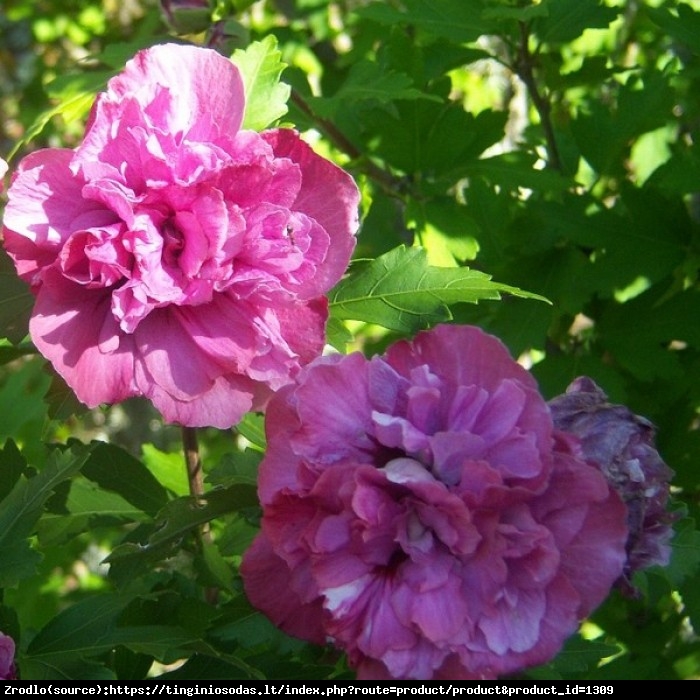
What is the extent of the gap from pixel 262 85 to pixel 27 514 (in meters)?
0.55

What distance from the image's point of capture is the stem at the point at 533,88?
184 cm

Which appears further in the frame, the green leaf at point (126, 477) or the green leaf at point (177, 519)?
the green leaf at point (126, 477)

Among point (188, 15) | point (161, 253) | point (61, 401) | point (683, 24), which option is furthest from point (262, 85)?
point (683, 24)

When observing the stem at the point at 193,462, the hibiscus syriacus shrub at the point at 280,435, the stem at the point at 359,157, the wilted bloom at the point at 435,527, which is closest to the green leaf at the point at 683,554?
the hibiscus syriacus shrub at the point at 280,435

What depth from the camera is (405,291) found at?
121 cm

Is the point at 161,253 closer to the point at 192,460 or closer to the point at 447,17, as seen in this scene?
the point at 192,460

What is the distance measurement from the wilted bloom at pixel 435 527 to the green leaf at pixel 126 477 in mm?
522

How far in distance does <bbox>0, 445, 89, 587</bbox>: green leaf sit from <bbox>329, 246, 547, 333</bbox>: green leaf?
34 cm

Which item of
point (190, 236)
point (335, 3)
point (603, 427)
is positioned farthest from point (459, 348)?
point (335, 3)

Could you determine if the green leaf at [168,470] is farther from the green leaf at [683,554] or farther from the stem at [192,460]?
the green leaf at [683,554]

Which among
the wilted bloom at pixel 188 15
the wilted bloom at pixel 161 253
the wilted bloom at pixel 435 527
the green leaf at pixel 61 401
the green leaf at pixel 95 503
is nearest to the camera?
the wilted bloom at pixel 435 527

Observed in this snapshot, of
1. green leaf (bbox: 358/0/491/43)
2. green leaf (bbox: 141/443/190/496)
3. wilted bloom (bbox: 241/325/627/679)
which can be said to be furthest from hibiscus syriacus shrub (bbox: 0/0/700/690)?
green leaf (bbox: 358/0/491/43)

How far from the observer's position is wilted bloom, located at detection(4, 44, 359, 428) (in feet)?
3.33
